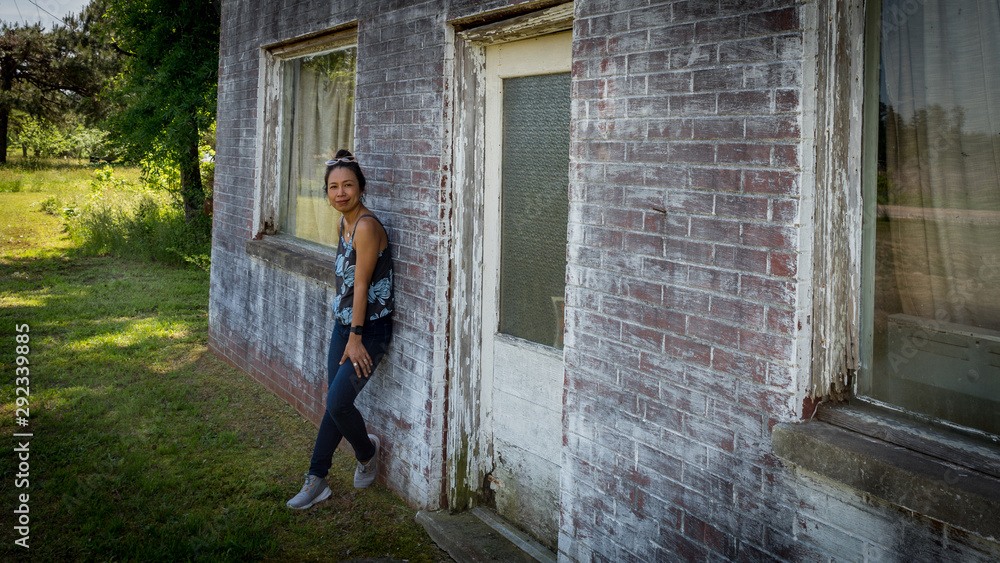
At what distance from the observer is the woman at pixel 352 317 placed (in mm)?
3947

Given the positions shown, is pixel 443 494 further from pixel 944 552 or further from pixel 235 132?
pixel 235 132

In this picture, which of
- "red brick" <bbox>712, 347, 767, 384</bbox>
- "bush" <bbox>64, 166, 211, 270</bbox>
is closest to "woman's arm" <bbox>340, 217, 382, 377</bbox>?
"red brick" <bbox>712, 347, 767, 384</bbox>

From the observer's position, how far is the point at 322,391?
5.21 meters

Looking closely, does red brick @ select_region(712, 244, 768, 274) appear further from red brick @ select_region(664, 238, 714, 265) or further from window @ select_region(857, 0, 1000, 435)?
window @ select_region(857, 0, 1000, 435)

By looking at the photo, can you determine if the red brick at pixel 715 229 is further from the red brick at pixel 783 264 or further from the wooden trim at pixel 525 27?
the wooden trim at pixel 525 27

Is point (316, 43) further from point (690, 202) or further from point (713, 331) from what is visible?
point (713, 331)

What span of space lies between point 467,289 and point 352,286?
0.63 metres

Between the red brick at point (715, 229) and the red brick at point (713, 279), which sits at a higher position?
the red brick at point (715, 229)

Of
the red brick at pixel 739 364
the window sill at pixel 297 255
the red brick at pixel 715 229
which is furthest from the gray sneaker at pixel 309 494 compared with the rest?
the red brick at pixel 715 229

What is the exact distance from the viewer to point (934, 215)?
7.08 feet

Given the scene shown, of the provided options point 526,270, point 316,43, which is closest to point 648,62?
point 526,270

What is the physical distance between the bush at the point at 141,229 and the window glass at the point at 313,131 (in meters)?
5.93

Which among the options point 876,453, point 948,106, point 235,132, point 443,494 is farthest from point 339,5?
point 876,453

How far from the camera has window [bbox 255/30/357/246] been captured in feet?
17.9
